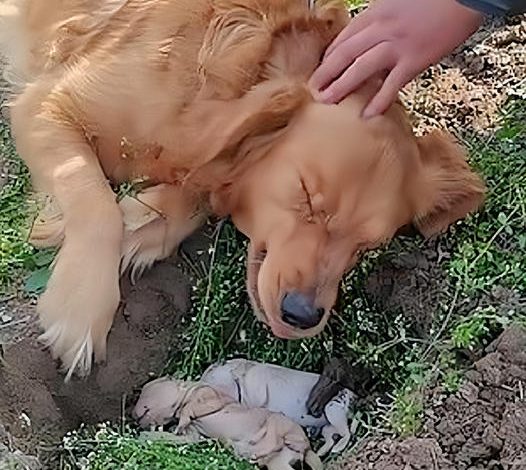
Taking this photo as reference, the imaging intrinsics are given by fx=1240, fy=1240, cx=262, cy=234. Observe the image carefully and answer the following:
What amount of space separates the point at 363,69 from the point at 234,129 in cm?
41

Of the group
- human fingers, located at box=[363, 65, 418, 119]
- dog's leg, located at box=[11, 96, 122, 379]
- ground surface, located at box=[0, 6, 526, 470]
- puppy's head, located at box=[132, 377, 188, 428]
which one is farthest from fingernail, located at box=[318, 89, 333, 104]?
puppy's head, located at box=[132, 377, 188, 428]

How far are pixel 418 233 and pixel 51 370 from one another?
1.19 metres

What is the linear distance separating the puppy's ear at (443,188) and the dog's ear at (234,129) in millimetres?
487

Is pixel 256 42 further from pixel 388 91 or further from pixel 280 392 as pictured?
pixel 280 392

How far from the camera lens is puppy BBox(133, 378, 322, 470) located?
341cm

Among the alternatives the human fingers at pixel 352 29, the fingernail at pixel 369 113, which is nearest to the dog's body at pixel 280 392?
the fingernail at pixel 369 113

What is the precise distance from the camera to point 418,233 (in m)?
3.84

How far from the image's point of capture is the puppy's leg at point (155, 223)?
3.74 meters

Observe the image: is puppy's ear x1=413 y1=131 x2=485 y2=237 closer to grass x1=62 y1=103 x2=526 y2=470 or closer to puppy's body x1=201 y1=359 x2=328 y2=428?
grass x1=62 y1=103 x2=526 y2=470

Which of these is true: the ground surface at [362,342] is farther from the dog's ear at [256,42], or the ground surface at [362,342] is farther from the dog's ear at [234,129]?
the dog's ear at [256,42]

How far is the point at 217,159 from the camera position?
361 cm

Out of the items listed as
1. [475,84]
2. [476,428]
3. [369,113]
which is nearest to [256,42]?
[369,113]

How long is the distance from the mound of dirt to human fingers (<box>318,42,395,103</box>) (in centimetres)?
81

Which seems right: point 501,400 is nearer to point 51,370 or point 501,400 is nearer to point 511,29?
point 51,370
